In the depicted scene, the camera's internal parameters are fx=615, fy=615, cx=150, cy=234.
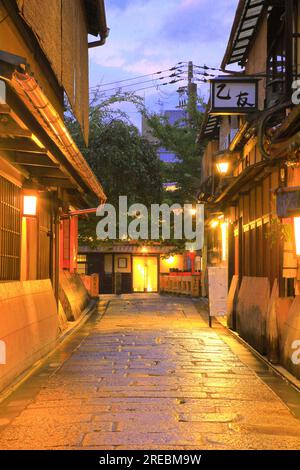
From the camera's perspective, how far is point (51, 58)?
1219cm

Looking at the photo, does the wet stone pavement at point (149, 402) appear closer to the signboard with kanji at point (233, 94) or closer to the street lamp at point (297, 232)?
the street lamp at point (297, 232)

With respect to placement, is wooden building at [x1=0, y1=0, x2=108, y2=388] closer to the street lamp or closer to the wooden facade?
the wooden facade

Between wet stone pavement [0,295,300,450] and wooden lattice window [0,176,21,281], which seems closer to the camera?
wet stone pavement [0,295,300,450]

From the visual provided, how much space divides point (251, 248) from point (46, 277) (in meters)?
6.37

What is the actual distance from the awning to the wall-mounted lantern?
29.1 feet

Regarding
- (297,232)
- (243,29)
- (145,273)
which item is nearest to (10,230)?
(297,232)

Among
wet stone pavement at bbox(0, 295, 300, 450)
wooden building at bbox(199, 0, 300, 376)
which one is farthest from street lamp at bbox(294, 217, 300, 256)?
wet stone pavement at bbox(0, 295, 300, 450)

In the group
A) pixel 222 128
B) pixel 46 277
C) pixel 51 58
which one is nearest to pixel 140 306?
pixel 222 128

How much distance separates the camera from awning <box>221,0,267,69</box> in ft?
60.0

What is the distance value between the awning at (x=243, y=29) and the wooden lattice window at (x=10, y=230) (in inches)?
361

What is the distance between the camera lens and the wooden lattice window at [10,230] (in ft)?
42.7

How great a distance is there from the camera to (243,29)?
20125 millimetres

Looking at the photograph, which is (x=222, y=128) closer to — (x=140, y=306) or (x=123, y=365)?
(x=140, y=306)

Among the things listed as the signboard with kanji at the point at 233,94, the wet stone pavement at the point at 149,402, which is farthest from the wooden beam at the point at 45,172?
the signboard with kanji at the point at 233,94
